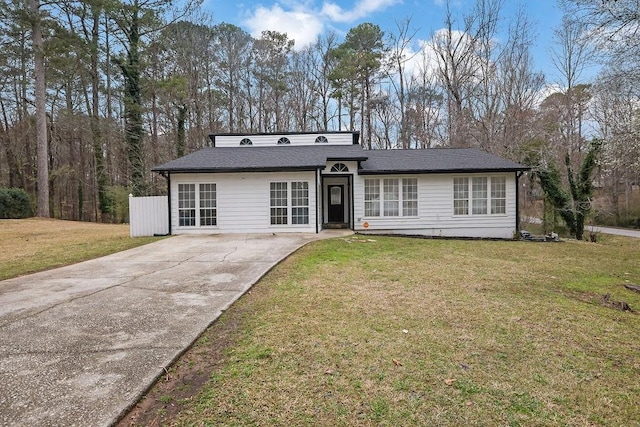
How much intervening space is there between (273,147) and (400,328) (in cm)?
1294

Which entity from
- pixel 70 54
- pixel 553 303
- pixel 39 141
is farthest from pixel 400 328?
pixel 70 54

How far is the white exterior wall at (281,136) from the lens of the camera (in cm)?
1611

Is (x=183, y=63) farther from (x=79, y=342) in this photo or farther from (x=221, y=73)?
(x=79, y=342)

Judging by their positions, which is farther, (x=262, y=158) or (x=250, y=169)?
(x=262, y=158)

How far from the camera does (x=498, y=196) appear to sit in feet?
43.5

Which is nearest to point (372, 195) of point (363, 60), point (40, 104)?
point (363, 60)

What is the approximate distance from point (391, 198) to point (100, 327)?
11104 millimetres

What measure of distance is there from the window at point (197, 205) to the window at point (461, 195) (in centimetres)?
909

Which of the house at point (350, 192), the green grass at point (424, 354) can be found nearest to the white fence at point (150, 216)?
the house at point (350, 192)

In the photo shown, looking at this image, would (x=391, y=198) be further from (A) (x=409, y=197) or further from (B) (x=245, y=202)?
(B) (x=245, y=202)

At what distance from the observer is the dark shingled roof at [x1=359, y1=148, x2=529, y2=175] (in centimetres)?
1284

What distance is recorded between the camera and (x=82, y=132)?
77.6 ft

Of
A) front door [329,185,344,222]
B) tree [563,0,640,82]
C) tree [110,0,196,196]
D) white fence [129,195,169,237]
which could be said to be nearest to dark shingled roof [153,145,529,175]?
white fence [129,195,169,237]

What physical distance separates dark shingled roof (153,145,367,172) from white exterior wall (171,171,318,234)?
14.9 inches
